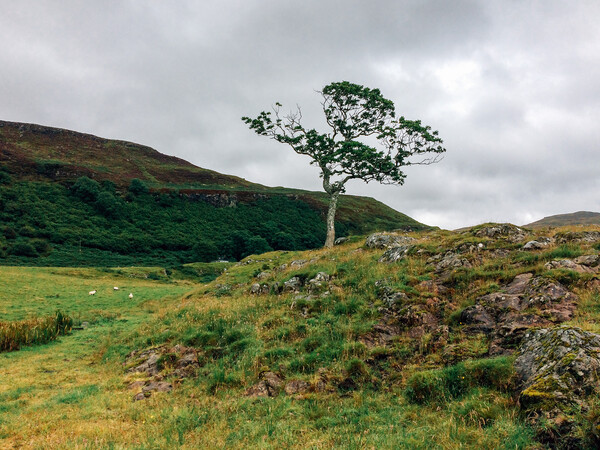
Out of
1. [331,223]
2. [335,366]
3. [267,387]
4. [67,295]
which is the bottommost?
[67,295]

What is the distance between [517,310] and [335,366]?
5478 millimetres

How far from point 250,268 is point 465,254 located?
19.9 meters

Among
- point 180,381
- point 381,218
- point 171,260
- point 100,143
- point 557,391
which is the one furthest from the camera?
point 100,143

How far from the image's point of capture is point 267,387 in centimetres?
914

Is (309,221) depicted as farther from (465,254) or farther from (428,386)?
(428,386)

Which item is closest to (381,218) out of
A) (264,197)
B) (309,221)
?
(309,221)

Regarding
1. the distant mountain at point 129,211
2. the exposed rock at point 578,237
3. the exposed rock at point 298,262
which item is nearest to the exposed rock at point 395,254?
the exposed rock at point 578,237

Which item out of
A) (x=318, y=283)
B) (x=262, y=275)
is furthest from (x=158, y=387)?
(x=262, y=275)

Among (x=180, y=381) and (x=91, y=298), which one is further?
(x=91, y=298)

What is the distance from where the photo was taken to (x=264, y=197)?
375ft

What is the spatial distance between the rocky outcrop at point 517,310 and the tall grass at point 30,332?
19629 mm

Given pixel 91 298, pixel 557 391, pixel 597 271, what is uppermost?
pixel 597 271

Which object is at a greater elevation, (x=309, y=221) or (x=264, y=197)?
(x=264, y=197)

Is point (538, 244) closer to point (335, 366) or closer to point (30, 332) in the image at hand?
point (335, 366)
